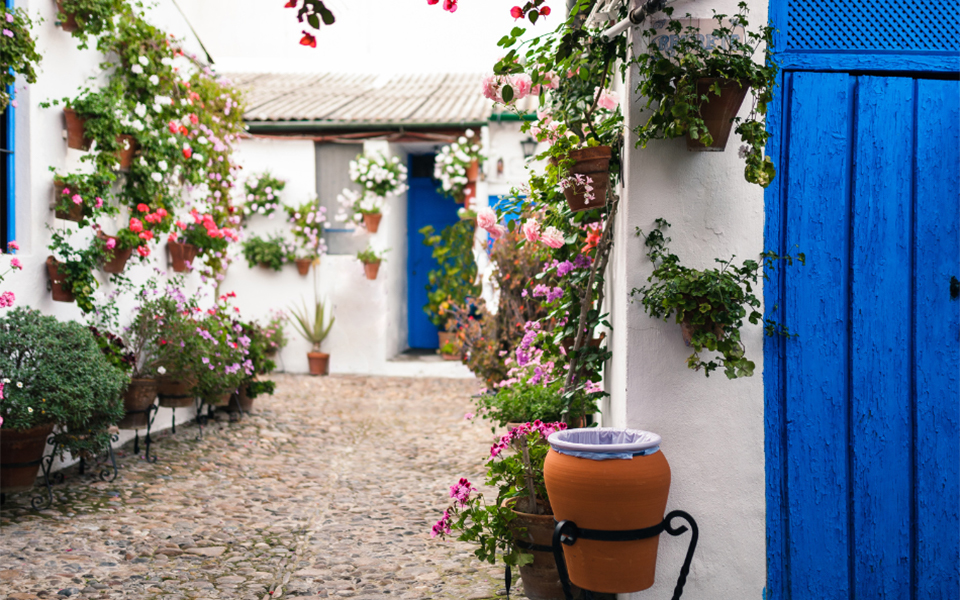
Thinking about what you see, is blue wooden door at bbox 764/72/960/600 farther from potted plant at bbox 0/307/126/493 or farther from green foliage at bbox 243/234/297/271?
green foliage at bbox 243/234/297/271

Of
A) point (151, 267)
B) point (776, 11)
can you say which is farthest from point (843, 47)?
point (151, 267)

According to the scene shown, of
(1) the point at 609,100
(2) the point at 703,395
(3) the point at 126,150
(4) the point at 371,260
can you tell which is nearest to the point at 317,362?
(4) the point at 371,260

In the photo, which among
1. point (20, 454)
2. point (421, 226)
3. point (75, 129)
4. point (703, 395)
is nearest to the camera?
point (703, 395)

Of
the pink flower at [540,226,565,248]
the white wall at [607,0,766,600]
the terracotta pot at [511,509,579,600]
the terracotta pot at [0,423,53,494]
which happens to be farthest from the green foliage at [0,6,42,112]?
the terracotta pot at [511,509,579,600]

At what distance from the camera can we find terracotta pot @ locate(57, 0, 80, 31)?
512cm

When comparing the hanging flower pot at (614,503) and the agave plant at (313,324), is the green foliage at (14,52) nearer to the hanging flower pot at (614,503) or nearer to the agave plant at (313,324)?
the hanging flower pot at (614,503)

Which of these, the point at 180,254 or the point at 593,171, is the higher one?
the point at 593,171

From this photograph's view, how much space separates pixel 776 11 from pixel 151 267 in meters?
5.61

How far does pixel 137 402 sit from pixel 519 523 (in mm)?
3557

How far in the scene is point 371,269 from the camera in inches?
412

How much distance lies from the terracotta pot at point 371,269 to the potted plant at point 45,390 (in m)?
5.78

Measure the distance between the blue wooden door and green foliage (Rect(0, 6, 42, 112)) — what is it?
430 cm

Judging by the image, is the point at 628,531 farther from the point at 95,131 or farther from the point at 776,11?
the point at 95,131

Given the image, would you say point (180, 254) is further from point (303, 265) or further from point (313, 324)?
point (313, 324)
